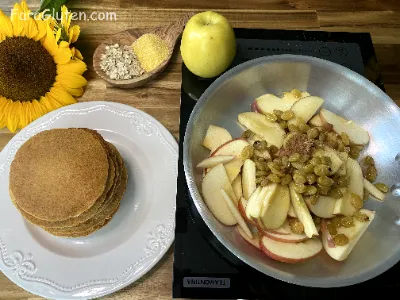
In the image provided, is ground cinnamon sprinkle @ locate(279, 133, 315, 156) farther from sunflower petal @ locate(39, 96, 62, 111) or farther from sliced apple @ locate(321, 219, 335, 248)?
sunflower petal @ locate(39, 96, 62, 111)

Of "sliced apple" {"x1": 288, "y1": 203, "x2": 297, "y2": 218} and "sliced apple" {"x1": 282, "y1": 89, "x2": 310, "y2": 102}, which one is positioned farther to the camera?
"sliced apple" {"x1": 282, "y1": 89, "x2": 310, "y2": 102}

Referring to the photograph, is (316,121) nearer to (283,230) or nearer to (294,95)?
(294,95)

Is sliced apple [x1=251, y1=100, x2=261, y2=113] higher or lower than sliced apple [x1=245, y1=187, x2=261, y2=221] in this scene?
higher

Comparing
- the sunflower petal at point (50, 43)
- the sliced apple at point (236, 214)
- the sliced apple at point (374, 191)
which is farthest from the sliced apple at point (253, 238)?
the sunflower petal at point (50, 43)

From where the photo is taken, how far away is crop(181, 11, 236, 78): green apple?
870 mm

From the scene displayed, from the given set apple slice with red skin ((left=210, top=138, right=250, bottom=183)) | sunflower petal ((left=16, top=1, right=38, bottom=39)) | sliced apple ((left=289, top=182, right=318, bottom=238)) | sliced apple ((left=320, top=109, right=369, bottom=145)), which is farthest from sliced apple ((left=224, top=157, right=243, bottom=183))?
sunflower petal ((left=16, top=1, right=38, bottom=39))

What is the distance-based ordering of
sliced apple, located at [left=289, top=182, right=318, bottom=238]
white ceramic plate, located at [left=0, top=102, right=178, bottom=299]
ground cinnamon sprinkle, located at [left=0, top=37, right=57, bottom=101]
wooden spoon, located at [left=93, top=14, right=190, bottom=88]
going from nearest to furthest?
1. sliced apple, located at [left=289, top=182, right=318, bottom=238]
2. white ceramic plate, located at [left=0, top=102, right=178, bottom=299]
3. ground cinnamon sprinkle, located at [left=0, top=37, right=57, bottom=101]
4. wooden spoon, located at [left=93, top=14, right=190, bottom=88]

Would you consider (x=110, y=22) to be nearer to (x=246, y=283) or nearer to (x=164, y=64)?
(x=164, y=64)

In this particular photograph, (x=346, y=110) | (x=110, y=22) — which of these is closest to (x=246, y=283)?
(x=346, y=110)

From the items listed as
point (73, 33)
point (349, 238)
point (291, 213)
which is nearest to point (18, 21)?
point (73, 33)

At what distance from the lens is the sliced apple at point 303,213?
691mm

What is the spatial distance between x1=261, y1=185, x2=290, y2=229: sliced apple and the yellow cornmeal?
0.50 metres

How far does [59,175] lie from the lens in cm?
78

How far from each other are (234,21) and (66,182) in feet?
2.29
